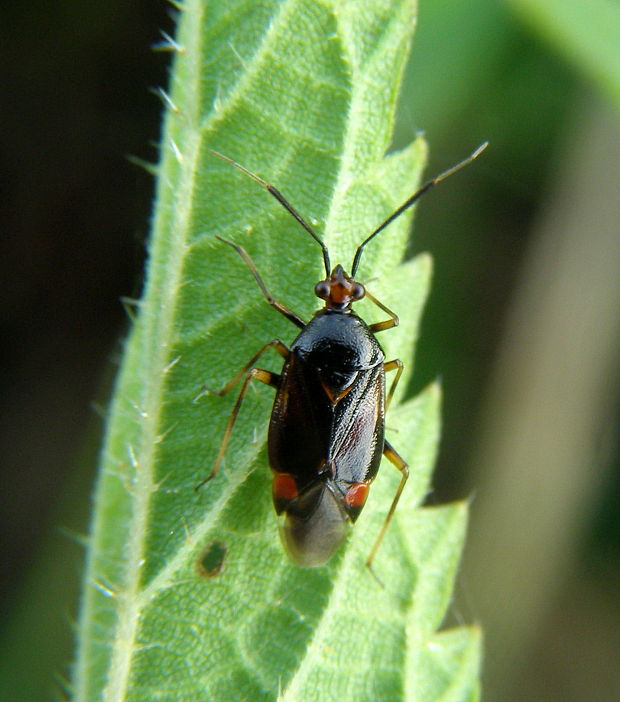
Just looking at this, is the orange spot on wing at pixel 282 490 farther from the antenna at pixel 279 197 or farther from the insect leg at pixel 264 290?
the antenna at pixel 279 197

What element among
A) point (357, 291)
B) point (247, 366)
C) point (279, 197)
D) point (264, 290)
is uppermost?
point (279, 197)

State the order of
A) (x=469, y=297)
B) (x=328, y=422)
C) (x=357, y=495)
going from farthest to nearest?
(x=469, y=297), (x=328, y=422), (x=357, y=495)

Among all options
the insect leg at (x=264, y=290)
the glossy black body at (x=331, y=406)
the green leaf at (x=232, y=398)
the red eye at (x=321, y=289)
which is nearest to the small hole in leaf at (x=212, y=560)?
the green leaf at (x=232, y=398)

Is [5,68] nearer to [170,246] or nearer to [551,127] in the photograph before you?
[170,246]

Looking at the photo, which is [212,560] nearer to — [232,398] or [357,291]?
[232,398]

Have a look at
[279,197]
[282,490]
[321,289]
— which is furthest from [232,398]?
[279,197]

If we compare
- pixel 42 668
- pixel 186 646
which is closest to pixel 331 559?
pixel 186 646

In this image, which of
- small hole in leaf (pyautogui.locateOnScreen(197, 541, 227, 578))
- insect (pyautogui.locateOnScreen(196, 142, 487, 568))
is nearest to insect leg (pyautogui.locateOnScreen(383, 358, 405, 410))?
insect (pyautogui.locateOnScreen(196, 142, 487, 568))
